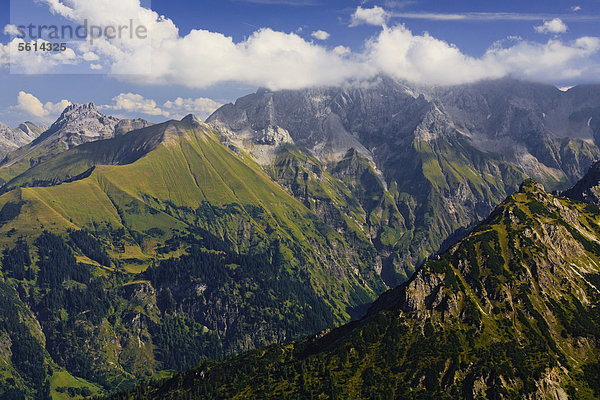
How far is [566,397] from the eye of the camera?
199 meters

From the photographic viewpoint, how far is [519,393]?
652 feet

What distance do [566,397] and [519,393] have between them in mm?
20539

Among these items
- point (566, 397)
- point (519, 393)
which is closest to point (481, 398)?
point (519, 393)

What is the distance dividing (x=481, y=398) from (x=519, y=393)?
16.6 meters

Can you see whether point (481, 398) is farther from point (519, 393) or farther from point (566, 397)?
point (566, 397)

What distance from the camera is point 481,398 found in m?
198

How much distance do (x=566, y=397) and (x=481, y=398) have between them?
36896 mm
